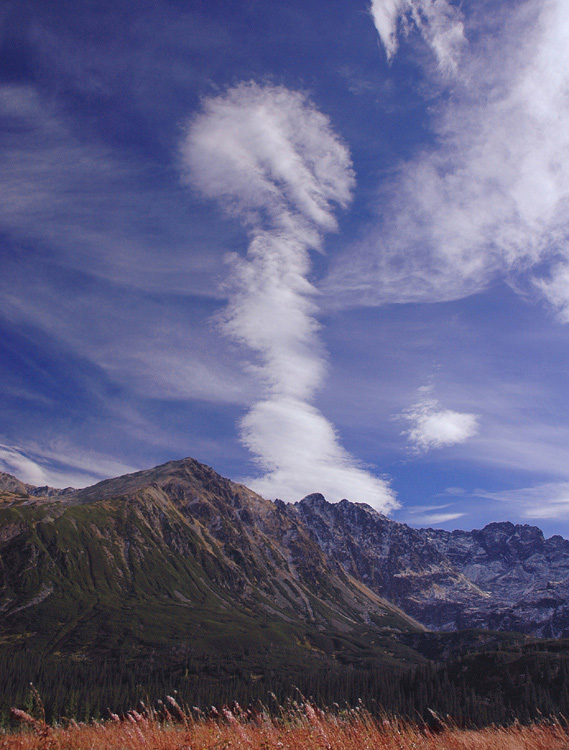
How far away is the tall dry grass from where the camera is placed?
10172 millimetres

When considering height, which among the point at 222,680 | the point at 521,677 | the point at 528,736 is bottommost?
the point at 222,680

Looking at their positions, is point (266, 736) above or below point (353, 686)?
above

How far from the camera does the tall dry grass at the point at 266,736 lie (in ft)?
33.4

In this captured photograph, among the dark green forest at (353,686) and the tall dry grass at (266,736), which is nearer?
the tall dry grass at (266,736)

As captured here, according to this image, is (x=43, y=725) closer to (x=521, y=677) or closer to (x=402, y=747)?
(x=402, y=747)

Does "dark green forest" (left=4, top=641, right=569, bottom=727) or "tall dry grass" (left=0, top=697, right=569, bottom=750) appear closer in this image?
"tall dry grass" (left=0, top=697, right=569, bottom=750)

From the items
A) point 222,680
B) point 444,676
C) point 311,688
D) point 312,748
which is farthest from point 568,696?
point 312,748

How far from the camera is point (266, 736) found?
12039 mm

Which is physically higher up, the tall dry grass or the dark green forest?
the tall dry grass

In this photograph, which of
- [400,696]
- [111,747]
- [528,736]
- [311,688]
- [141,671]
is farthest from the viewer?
[141,671]

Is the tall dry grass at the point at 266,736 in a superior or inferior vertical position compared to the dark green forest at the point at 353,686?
superior

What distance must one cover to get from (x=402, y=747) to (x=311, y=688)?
194749mm

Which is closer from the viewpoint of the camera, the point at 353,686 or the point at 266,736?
the point at 266,736

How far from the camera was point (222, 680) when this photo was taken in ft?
650
